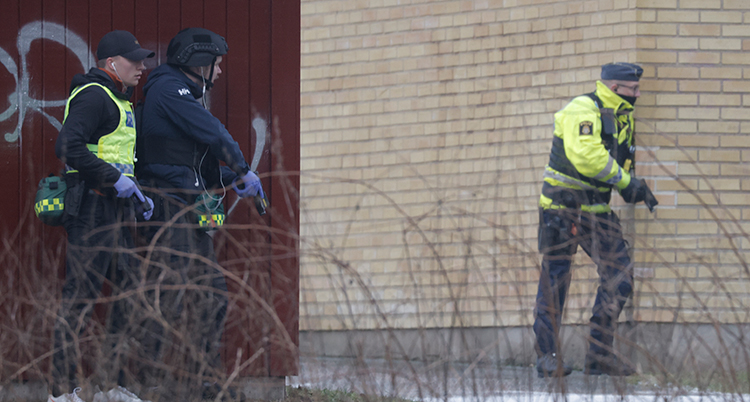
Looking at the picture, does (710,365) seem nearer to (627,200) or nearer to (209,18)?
(627,200)

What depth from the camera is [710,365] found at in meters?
3.40

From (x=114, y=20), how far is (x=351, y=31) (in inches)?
91.8

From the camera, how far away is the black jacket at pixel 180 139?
14.8ft

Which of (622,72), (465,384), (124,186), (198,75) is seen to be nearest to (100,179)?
(124,186)

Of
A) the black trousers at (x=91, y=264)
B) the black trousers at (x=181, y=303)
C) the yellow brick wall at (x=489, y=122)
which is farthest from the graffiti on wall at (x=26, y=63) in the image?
the yellow brick wall at (x=489, y=122)

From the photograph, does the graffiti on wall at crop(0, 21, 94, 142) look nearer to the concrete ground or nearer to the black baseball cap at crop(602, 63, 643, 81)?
the concrete ground

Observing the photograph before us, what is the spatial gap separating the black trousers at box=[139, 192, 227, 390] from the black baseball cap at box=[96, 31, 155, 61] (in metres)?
0.71

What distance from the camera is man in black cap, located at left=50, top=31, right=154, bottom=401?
4262 mm

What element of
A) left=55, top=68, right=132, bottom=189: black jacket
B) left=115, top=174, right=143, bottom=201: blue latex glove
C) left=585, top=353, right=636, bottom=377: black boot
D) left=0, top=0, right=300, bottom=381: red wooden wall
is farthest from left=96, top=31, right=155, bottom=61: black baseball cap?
left=585, top=353, right=636, bottom=377: black boot

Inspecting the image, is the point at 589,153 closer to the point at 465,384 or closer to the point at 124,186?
the point at 465,384

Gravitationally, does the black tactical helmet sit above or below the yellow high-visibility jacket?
above

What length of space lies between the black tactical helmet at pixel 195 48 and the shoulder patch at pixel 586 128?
213 cm

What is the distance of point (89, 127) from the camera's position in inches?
170

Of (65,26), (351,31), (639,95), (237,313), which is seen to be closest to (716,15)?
(639,95)
